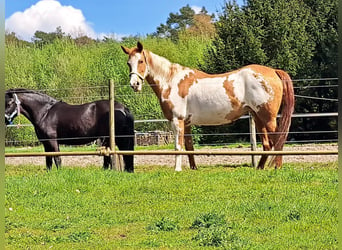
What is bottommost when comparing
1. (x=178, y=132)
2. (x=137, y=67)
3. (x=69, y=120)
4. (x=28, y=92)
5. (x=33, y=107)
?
(x=178, y=132)

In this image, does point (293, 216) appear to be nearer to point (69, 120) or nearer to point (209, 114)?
point (209, 114)

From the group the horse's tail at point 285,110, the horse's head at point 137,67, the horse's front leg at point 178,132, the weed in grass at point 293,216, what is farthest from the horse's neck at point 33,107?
the weed in grass at point 293,216

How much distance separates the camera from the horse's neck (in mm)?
8516

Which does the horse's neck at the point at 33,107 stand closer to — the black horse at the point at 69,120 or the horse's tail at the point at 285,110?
the black horse at the point at 69,120

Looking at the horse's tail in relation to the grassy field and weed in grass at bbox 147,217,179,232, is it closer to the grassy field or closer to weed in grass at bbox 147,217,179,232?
the grassy field

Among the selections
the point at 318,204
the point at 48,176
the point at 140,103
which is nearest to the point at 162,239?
the point at 318,204

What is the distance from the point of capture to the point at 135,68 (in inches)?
310

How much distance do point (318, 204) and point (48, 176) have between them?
11.1 feet

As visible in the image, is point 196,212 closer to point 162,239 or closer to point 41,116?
point 162,239

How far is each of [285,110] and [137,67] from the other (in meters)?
2.32

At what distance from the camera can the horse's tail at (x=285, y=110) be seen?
7.48 m

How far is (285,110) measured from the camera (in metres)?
7.70

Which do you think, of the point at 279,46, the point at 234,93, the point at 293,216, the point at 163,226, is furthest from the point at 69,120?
the point at 279,46

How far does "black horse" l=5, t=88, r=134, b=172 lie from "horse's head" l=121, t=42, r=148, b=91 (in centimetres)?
73
